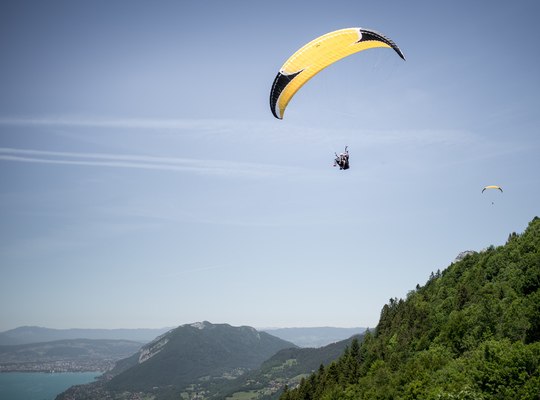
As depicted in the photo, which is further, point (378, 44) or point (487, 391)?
point (487, 391)

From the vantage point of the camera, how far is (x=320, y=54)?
2723cm

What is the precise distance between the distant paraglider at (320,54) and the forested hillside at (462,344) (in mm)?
33647

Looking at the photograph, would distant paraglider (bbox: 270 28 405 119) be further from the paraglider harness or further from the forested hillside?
the forested hillside

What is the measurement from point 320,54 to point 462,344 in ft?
189

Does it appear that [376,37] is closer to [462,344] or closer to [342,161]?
[342,161]

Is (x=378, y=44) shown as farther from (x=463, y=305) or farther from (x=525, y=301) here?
(x=463, y=305)

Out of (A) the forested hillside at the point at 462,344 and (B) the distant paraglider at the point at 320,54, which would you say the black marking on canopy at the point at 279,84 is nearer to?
(B) the distant paraglider at the point at 320,54

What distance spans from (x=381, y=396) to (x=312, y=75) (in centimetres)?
4887

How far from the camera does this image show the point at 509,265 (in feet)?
273

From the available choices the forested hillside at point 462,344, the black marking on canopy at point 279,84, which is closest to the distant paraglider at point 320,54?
the black marking on canopy at point 279,84

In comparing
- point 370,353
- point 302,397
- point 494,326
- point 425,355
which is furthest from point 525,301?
point 302,397

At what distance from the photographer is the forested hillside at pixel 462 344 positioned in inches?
1578

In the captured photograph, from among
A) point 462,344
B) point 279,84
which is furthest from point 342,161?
point 462,344

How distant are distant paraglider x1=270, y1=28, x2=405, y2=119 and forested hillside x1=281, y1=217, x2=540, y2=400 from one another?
3365 centimetres
